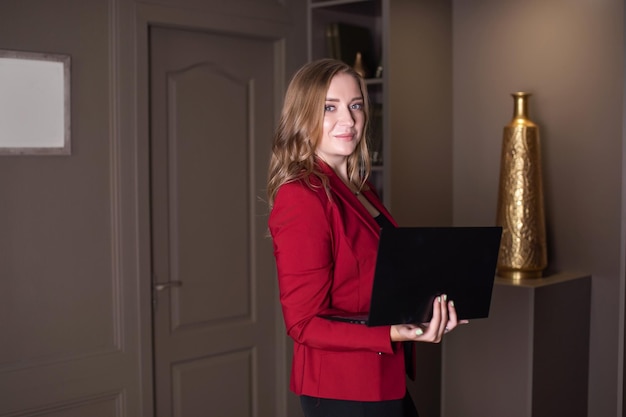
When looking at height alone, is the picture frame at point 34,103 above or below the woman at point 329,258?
above

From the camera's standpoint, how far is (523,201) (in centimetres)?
338

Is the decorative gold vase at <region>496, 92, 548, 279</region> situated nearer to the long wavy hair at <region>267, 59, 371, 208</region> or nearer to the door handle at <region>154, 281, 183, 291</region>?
the door handle at <region>154, 281, 183, 291</region>

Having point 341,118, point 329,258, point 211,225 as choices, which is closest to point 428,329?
point 329,258

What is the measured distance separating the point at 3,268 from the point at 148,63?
0.99 metres

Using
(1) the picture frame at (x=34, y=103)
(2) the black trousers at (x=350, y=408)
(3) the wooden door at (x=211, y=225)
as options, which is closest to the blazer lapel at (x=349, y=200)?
(2) the black trousers at (x=350, y=408)

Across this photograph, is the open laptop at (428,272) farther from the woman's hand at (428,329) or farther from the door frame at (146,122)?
the door frame at (146,122)

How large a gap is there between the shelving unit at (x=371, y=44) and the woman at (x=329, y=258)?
1.83 meters

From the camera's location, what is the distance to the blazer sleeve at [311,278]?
161cm

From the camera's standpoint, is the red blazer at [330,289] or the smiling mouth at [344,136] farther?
the smiling mouth at [344,136]

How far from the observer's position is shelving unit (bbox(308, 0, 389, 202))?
11.9 feet

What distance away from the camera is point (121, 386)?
3205 mm

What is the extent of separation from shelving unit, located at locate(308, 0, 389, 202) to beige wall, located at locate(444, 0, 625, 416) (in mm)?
509

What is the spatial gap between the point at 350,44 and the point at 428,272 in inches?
92.0

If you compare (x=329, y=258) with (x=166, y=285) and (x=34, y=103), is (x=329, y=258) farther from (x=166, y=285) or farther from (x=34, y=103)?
(x=166, y=285)
